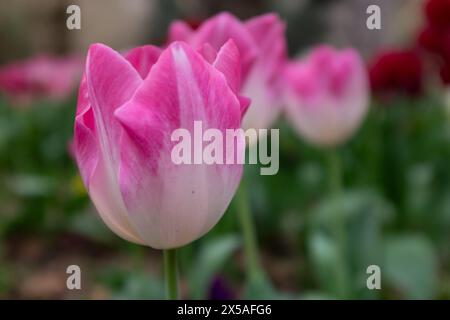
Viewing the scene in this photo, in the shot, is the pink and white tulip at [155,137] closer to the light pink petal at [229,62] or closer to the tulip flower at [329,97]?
the light pink petal at [229,62]

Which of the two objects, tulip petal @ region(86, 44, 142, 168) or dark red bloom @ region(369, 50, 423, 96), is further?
dark red bloom @ region(369, 50, 423, 96)

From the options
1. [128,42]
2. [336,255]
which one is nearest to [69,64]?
[336,255]

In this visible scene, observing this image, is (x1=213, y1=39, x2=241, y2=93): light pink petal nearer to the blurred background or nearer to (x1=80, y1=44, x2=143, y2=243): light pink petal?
(x1=80, y1=44, x2=143, y2=243): light pink petal

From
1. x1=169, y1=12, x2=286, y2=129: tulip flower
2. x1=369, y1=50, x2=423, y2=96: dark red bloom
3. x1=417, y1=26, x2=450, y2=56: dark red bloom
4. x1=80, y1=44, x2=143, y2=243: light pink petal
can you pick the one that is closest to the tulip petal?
x1=80, y1=44, x2=143, y2=243: light pink petal

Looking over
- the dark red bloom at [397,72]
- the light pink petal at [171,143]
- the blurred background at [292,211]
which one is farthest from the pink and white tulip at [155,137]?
the dark red bloom at [397,72]

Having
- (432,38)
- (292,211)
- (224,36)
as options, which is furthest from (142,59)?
(292,211)
